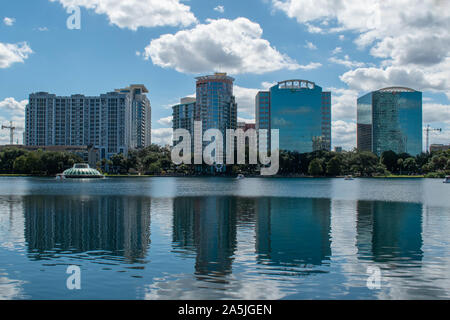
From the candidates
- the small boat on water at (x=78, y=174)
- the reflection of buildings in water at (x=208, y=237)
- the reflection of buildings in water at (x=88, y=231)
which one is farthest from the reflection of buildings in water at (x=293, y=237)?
the small boat on water at (x=78, y=174)

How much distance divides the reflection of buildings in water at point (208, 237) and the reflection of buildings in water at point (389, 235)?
700cm

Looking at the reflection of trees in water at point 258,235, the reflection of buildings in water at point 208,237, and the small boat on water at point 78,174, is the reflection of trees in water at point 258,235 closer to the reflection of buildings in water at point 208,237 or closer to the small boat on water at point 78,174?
the reflection of buildings in water at point 208,237

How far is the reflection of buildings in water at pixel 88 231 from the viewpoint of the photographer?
2138cm

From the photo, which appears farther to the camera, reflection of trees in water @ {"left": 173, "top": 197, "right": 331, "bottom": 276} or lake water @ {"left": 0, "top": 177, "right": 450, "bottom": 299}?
reflection of trees in water @ {"left": 173, "top": 197, "right": 331, "bottom": 276}

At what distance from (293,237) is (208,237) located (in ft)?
17.4

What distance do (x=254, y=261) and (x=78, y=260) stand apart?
27.2ft

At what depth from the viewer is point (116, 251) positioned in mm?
20812

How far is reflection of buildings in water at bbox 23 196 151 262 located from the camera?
21.4 meters

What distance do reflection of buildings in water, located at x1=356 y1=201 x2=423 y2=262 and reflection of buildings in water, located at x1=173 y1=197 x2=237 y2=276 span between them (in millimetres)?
6996

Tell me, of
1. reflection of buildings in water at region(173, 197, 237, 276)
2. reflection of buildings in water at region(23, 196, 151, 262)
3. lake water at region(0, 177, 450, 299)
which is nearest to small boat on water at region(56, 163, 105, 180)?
reflection of buildings in water at region(23, 196, 151, 262)

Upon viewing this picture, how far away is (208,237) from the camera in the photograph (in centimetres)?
2486

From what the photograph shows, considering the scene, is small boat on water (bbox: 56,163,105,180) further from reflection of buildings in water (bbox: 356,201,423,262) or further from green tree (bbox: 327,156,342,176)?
reflection of buildings in water (bbox: 356,201,423,262)
